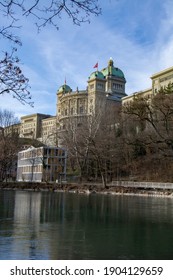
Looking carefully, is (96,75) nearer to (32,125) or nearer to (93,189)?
(32,125)

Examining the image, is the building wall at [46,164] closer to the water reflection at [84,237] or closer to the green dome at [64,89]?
the water reflection at [84,237]

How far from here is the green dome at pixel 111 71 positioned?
5315 inches

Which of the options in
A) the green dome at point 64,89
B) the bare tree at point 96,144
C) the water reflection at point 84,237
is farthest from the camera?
the green dome at point 64,89

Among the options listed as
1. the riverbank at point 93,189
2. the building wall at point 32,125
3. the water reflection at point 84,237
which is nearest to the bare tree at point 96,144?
the riverbank at point 93,189

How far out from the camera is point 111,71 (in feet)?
444

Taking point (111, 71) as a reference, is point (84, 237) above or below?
below

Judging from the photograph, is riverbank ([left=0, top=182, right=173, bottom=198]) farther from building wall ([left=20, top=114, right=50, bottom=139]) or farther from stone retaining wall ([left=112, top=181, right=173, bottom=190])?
building wall ([left=20, top=114, right=50, bottom=139])

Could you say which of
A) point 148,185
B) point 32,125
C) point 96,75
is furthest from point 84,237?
point 32,125

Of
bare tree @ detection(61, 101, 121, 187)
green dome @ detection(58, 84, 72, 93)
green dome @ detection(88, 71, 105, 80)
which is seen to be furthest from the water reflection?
green dome @ detection(58, 84, 72, 93)

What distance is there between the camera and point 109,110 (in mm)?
62688

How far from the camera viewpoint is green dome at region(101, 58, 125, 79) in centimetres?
13500

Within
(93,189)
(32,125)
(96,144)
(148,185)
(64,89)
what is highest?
(64,89)
